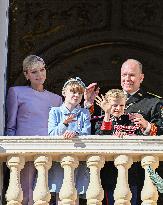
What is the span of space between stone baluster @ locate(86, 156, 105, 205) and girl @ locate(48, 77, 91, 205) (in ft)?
0.42

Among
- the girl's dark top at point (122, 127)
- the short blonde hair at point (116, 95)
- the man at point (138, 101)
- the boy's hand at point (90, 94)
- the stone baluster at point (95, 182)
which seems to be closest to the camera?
the stone baluster at point (95, 182)

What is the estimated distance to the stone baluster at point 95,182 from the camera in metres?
7.85

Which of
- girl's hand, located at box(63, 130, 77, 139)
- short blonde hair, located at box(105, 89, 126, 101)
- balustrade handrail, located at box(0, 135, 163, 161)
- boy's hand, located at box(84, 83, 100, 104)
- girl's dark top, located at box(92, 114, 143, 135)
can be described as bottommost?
balustrade handrail, located at box(0, 135, 163, 161)

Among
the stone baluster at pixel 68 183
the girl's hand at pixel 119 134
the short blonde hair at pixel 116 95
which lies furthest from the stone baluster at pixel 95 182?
the short blonde hair at pixel 116 95

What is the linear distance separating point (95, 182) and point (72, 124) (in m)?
0.51

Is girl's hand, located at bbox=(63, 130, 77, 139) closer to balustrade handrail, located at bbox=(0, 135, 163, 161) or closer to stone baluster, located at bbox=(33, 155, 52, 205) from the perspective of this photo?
balustrade handrail, located at bbox=(0, 135, 163, 161)

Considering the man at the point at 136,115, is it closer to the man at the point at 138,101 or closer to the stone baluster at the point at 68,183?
the man at the point at 138,101

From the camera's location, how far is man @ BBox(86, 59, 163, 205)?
26.7 ft

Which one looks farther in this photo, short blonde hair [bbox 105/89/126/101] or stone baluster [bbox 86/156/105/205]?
short blonde hair [bbox 105/89/126/101]

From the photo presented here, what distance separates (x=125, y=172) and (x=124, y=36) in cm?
496

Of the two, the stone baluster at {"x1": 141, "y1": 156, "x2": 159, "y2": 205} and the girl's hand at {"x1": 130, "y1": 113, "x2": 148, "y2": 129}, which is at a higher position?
the girl's hand at {"x1": 130, "y1": 113, "x2": 148, "y2": 129}

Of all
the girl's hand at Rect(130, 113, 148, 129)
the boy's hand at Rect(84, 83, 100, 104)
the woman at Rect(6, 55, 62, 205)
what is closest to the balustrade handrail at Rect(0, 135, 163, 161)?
the girl's hand at Rect(130, 113, 148, 129)

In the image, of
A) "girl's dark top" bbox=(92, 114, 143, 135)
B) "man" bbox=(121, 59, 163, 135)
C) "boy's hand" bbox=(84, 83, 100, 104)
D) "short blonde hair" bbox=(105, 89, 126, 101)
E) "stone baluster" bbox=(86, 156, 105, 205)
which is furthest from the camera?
"boy's hand" bbox=(84, 83, 100, 104)

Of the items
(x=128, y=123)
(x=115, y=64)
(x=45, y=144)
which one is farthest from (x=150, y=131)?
(x=115, y=64)
